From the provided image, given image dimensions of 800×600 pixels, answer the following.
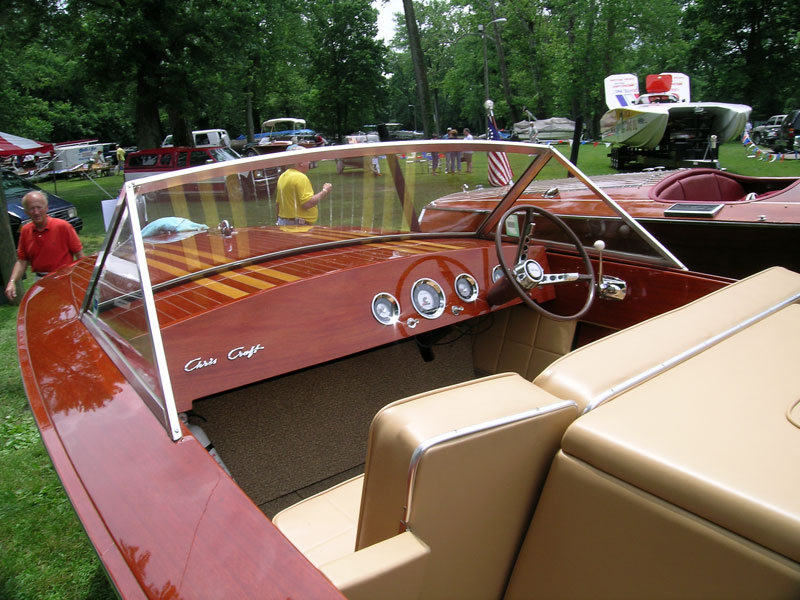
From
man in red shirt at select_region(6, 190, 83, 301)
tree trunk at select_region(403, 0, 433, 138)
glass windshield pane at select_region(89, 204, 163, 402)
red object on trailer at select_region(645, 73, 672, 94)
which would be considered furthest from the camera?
red object on trailer at select_region(645, 73, 672, 94)

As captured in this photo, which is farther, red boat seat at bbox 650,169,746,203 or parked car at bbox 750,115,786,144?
parked car at bbox 750,115,786,144

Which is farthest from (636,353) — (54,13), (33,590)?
(54,13)

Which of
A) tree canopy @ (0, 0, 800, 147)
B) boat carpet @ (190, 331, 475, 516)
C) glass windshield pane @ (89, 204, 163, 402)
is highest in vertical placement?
tree canopy @ (0, 0, 800, 147)

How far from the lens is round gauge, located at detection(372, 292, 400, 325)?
228 centimetres

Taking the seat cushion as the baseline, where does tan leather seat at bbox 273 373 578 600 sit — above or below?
above

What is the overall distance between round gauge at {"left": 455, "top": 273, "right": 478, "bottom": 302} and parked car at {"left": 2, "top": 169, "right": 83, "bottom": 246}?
7.86m

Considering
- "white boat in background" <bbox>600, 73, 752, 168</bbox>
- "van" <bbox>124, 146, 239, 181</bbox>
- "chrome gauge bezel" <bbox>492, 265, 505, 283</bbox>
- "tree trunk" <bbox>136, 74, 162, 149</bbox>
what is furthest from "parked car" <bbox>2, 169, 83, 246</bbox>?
"white boat in background" <bbox>600, 73, 752, 168</bbox>

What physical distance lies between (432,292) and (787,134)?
2175 centimetres

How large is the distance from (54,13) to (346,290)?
52.8ft

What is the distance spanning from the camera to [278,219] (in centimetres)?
245

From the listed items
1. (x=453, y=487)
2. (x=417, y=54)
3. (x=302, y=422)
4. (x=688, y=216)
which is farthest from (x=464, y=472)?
(x=417, y=54)

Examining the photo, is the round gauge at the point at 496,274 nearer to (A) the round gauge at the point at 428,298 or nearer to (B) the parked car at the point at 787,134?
(A) the round gauge at the point at 428,298

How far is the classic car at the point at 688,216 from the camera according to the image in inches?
130

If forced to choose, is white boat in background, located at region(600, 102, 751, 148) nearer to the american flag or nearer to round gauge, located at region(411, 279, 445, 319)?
the american flag
